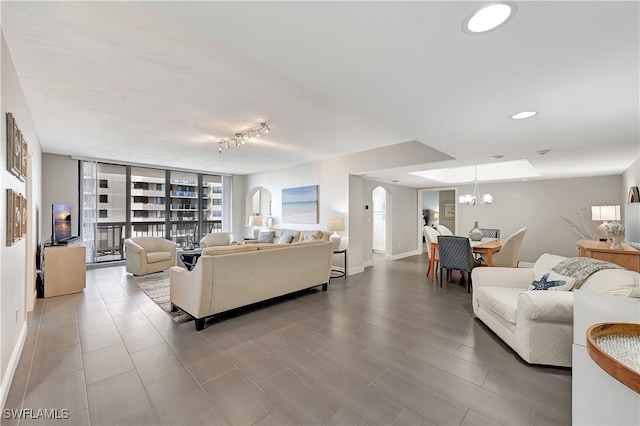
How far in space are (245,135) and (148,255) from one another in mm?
3362

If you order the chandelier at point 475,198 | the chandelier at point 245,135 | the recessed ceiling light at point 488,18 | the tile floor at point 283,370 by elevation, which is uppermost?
the chandelier at point 245,135

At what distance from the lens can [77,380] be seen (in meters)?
2.01

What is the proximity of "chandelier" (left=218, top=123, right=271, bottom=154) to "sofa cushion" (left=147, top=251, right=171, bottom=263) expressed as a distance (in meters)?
2.68

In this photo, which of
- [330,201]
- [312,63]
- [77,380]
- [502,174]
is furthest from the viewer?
[502,174]

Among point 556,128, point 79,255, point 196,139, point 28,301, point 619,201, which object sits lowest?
point 28,301

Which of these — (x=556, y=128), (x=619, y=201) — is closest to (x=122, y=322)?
(x=556, y=128)

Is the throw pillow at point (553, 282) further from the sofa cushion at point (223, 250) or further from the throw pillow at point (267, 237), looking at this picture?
the throw pillow at point (267, 237)

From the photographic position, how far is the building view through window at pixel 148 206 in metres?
6.24

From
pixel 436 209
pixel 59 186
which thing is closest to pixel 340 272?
pixel 59 186

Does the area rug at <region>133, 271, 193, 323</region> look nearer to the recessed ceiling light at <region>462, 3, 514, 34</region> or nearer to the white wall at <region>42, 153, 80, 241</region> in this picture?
the white wall at <region>42, 153, 80, 241</region>

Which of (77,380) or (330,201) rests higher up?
(330,201)

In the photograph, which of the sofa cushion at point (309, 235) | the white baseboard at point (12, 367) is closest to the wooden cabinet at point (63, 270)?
the white baseboard at point (12, 367)

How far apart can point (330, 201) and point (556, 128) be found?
12.6ft

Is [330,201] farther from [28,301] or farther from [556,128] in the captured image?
[28,301]
